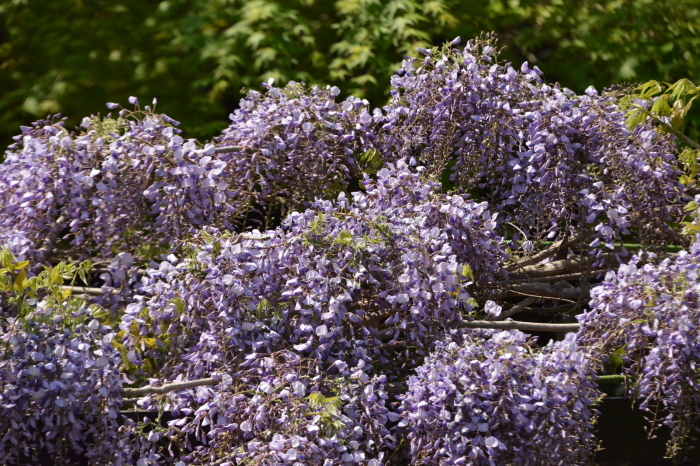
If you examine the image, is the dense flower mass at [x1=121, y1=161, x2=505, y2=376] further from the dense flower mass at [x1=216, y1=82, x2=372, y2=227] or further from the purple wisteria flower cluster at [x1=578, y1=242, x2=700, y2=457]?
the dense flower mass at [x1=216, y1=82, x2=372, y2=227]

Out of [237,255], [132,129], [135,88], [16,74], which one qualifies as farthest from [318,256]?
[16,74]

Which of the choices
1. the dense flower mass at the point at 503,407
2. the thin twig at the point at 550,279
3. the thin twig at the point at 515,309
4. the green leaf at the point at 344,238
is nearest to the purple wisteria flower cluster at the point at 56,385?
the green leaf at the point at 344,238

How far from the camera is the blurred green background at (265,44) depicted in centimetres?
596

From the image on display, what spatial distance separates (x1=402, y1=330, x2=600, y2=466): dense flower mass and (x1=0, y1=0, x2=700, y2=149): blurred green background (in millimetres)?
3749

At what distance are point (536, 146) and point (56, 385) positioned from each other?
5.78ft

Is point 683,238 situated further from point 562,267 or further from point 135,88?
point 135,88

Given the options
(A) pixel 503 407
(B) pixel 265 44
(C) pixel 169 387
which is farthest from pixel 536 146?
(B) pixel 265 44

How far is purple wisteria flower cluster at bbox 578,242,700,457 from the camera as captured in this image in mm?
2197

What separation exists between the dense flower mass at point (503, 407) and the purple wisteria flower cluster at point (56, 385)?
3.01 feet

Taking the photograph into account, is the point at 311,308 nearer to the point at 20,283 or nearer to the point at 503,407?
the point at 503,407

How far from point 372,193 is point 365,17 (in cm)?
354

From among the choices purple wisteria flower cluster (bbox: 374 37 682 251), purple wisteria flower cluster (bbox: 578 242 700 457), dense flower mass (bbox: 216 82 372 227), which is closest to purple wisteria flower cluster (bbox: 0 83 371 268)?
dense flower mass (bbox: 216 82 372 227)

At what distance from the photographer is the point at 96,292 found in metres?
3.21

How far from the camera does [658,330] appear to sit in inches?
87.2
